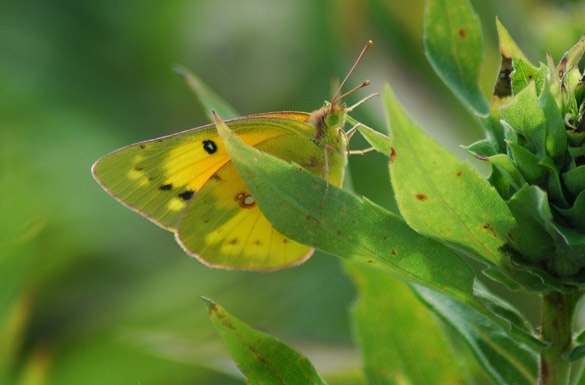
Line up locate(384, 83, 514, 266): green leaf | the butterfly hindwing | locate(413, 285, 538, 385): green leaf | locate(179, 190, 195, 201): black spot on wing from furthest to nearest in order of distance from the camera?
locate(179, 190, 195, 201): black spot on wing → the butterfly hindwing → locate(413, 285, 538, 385): green leaf → locate(384, 83, 514, 266): green leaf

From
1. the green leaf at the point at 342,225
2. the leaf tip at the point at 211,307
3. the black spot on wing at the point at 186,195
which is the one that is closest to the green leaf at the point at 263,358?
the leaf tip at the point at 211,307

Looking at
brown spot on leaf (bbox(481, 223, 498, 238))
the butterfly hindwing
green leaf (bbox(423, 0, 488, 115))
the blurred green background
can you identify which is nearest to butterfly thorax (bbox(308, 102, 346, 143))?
the butterfly hindwing

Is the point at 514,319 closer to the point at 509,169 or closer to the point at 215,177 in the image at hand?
the point at 509,169

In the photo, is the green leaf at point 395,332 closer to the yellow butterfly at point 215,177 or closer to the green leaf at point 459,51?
the yellow butterfly at point 215,177

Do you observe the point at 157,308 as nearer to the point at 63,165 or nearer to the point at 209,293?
the point at 209,293

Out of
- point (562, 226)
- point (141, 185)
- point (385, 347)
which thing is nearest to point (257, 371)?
point (385, 347)

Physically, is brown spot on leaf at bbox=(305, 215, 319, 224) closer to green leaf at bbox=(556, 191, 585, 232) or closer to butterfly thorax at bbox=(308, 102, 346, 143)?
green leaf at bbox=(556, 191, 585, 232)
